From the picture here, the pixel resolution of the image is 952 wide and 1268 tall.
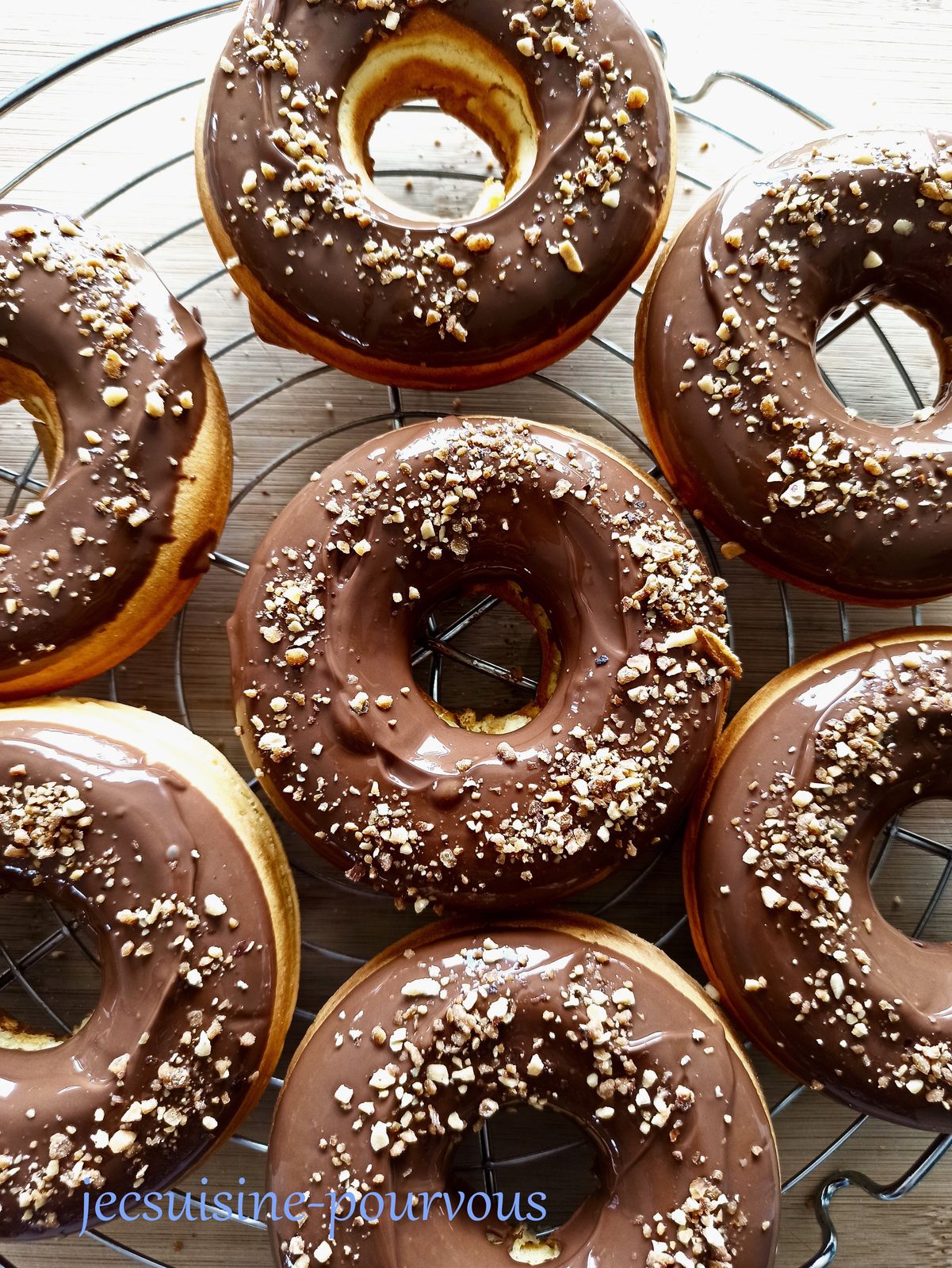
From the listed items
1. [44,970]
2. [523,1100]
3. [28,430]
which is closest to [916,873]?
[523,1100]

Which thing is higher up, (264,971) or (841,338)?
(841,338)

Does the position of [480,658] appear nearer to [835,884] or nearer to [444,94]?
[835,884]

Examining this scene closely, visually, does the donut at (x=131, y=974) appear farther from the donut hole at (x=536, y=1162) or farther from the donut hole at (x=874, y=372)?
the donut hole at (x=874, y=372)

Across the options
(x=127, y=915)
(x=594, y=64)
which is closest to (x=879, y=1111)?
(x=127, y=915)

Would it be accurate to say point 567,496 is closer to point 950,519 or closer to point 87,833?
point 950,519

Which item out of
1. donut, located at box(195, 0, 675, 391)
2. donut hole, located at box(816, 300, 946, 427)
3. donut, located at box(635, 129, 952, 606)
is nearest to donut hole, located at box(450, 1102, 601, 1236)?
donut, located at box(635, 129, 952, 606)

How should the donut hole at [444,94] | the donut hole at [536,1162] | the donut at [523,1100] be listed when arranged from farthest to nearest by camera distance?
the donut hole at [536,1162]
the donut hole at [444,94]
the donut at [523,1100]

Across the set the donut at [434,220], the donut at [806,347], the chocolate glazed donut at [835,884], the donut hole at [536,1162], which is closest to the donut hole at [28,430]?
the donut at [434,220]
